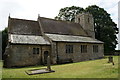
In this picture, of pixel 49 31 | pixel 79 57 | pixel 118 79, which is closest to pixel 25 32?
pixel 49 31

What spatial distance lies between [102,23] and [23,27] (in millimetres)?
28231

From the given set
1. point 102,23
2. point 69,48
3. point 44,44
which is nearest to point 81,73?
point 44,44

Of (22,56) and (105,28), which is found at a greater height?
(105,28)

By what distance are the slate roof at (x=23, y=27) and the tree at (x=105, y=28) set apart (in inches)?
935

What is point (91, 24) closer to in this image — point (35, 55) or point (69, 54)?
point (69, 54)

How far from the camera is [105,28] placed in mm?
39938

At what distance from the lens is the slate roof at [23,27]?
2367 cm

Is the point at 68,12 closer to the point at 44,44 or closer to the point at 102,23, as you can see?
the point at 102,23

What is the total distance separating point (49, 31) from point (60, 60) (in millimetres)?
7181

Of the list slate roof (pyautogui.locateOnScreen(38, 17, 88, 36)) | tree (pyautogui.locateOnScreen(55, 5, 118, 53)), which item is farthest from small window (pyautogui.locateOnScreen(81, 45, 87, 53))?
tree (pyautogui.locateOnScreen(55, 5, 118, 53))

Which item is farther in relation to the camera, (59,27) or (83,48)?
(59,27)

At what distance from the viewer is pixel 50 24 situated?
1113 inches

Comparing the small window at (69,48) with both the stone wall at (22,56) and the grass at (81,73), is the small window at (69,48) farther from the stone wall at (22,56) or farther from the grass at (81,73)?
the grass at (81,73)

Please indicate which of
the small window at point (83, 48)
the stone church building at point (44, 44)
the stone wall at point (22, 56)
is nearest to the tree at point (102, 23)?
the stone church building at point (44, 44)
